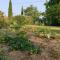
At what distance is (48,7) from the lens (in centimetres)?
2077

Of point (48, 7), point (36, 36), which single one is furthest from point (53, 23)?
point (36, 36)

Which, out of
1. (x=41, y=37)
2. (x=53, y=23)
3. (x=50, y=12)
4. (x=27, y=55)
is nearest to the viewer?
(x=27, y=55)

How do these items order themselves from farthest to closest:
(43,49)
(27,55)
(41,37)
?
1. (41,37)
2. (43,49)
3. (27,55)

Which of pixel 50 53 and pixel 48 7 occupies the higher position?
pixel 48 7

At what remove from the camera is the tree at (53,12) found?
19.6 m

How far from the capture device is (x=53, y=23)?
2214 centimetres

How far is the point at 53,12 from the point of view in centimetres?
2025

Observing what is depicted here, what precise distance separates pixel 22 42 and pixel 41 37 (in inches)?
75.6

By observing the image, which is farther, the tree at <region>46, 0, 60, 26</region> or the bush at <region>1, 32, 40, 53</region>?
the tree at <region>46, 0, 60, 26</region>

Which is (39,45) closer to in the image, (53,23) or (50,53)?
(50,53)

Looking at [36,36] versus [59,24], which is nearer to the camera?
[36,36]

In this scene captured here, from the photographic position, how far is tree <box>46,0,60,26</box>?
64.3 ft

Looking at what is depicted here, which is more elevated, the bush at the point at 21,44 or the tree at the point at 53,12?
the tree at the point at 53,12

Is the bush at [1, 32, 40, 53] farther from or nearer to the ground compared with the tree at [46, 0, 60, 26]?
nearer to the ground
